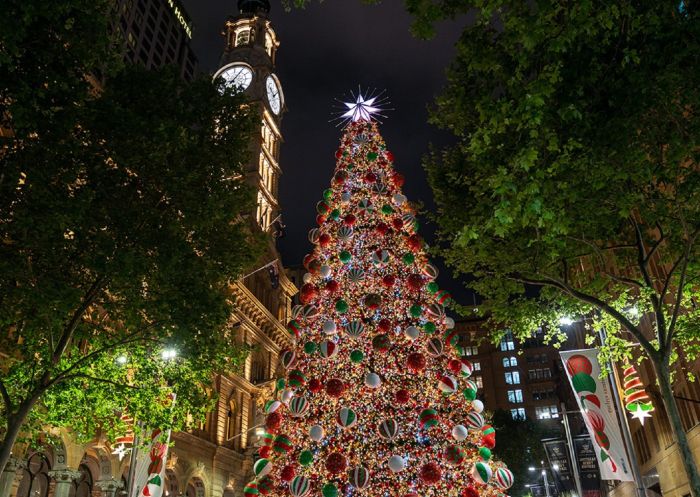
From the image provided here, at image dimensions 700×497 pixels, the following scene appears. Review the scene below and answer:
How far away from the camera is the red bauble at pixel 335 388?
12992mm

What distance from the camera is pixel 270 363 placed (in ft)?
145

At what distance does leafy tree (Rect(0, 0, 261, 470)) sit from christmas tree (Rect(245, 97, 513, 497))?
3.32 meters

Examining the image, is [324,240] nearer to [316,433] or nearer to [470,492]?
[316,433]

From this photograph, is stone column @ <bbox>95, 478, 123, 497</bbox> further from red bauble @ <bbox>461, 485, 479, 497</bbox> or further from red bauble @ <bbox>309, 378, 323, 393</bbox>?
red bauble @ <bbox>461, 485, 479, 497</bbox>

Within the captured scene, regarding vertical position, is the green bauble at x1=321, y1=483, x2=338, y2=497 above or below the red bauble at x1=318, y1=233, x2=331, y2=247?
below

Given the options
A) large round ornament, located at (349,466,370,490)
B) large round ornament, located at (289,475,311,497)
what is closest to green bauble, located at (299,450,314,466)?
large round ornament, located at (289,475,311,497)

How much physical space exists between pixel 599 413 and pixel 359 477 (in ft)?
22.1

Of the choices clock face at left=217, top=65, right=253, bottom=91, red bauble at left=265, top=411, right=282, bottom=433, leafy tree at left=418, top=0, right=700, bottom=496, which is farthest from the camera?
clock face at left=217, top=65, right=253, bottom=91

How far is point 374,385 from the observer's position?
42.1 feet

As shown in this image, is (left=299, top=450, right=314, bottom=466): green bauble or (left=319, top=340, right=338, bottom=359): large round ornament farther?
(left=319, top=340, right=338, bottom=359): large round ornament

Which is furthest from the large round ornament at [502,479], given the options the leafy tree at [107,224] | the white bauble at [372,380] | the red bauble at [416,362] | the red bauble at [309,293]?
the leafy tree at [107,224]

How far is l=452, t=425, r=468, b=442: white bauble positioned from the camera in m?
12.4

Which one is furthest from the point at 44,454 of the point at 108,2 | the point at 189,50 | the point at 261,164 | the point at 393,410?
the point at 189,50

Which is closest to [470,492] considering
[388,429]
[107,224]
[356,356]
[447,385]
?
[388,429]
